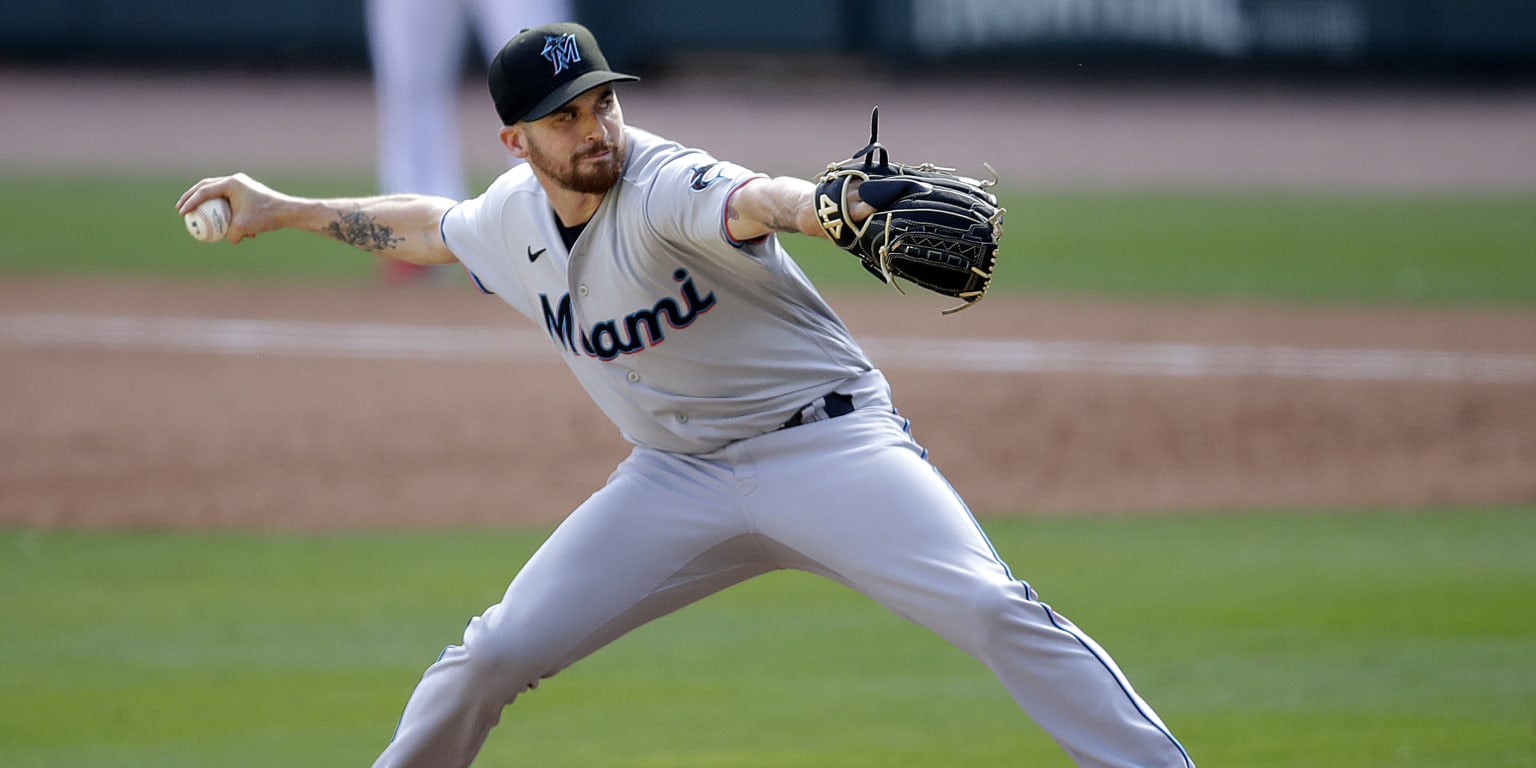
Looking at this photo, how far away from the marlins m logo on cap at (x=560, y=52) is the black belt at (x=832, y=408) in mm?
859

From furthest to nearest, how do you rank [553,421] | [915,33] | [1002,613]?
[915,33]
[553,421]
[1002,613]

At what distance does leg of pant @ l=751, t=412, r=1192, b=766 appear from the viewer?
→ 3443 millimetres

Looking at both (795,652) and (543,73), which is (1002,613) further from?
(795,652)

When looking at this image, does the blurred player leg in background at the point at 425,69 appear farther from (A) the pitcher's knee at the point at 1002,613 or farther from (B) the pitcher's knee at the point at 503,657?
(A) the pitcher's knee at the point at 1002,613

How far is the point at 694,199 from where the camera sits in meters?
3.47

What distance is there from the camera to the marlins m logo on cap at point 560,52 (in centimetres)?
366

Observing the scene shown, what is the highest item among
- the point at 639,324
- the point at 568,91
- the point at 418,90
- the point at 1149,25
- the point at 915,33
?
the point at 568,91

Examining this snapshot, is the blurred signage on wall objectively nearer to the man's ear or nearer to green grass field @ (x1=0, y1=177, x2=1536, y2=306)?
green grass field @ (x1=0, y1=177, x2=1536, y2=306)

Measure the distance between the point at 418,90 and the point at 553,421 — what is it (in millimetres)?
3172

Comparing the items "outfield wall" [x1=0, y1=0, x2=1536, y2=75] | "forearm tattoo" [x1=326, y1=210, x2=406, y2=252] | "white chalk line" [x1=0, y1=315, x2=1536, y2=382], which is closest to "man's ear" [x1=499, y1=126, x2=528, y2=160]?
"forearm tattoo" [x1=326, y1=210, x2=406, y2=252]

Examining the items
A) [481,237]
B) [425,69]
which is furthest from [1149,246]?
[481,237]

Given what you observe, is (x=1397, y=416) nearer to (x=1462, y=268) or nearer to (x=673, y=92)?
(x=1462, y=268)

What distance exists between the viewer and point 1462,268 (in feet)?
39.6

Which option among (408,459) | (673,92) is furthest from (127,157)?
(408,459)
